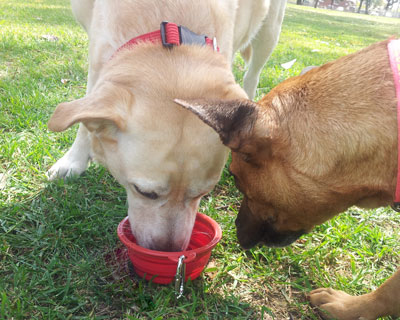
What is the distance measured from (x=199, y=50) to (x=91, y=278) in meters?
1.53

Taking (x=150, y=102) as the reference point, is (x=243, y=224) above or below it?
below

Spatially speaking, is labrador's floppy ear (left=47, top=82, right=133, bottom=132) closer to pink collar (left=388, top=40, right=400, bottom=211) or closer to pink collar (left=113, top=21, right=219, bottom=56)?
pink collar (left=113, top=21, right=219, bottom=56)

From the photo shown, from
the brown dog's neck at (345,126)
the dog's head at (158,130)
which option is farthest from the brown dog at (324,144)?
the dog's head at (158,130)

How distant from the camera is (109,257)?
2.55 m

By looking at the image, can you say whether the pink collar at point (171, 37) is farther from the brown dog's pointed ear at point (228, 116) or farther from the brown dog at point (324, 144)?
the brown dog's pointed ear at point (228, 116)

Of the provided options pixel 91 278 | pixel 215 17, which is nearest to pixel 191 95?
pixel 215 17

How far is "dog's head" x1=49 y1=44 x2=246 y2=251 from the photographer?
7.01 ft

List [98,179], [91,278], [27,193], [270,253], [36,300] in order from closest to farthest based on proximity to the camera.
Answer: [36,300] → [91,278] → [270,253] → [27,193] → [98,179]

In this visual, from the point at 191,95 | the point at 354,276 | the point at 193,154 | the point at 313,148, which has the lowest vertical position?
the point at 354,276

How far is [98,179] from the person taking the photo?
10.8 ft

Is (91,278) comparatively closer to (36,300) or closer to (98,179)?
(36,300)

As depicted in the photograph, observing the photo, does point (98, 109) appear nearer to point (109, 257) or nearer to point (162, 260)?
point (162, 260)

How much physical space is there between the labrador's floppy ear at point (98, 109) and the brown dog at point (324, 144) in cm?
62

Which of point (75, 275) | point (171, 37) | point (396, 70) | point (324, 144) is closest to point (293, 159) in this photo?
point (324, 144)
